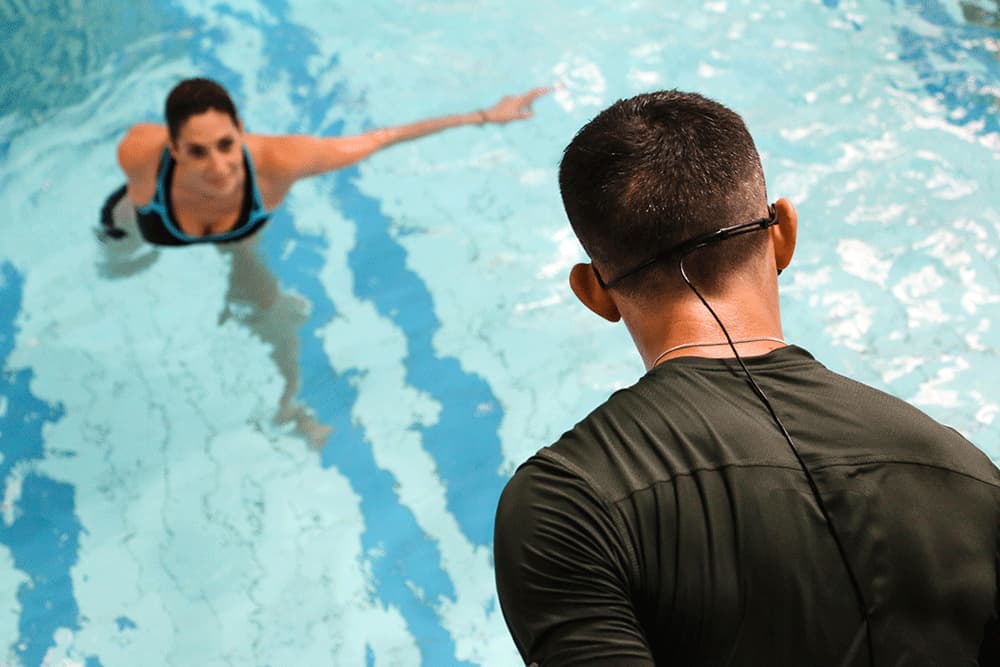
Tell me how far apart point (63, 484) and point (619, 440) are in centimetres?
332

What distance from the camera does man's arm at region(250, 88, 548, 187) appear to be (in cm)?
405

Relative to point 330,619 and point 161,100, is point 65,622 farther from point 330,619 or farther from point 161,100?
point 161,100

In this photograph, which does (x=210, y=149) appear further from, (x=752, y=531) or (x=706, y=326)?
(x=752, y=531)

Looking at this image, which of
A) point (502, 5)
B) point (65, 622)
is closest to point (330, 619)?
point (65, 622)

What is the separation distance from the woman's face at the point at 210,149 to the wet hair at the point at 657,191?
8.75ft

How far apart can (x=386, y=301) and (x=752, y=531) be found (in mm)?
3486

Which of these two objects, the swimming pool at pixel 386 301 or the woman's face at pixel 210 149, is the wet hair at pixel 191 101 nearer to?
the woman's face at pixel 210 149

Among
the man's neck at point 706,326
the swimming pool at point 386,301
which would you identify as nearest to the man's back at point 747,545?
the man's neck at point 706,326

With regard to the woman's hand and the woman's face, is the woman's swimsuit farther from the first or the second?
the woman's hand

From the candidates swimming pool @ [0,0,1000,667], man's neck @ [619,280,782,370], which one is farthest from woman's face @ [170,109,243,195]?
man's neck @ [619,280,782,370]

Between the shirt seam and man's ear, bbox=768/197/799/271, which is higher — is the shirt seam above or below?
below

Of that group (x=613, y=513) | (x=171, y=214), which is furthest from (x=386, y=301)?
(x=613, y=513)

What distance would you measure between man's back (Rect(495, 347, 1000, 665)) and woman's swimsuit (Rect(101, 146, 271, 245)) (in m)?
3.14

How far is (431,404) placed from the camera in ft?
13.2
